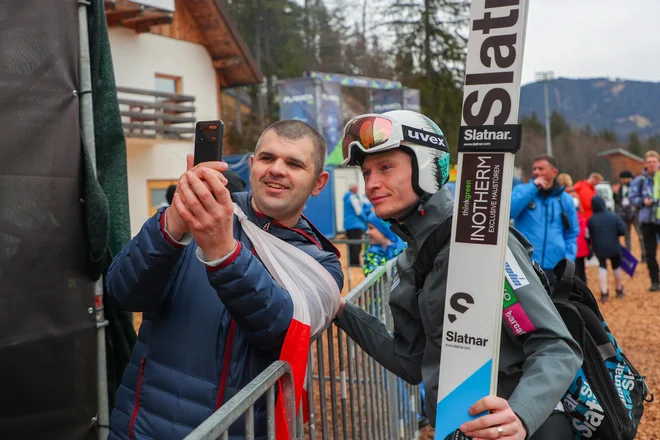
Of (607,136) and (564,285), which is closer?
(564,285)

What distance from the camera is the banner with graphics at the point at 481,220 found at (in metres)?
1.68

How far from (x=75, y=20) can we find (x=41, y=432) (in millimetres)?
A: 1915

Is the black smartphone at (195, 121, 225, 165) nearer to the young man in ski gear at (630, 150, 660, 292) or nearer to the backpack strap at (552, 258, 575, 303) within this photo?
the backpack strap at (552, 258, 575, 303)

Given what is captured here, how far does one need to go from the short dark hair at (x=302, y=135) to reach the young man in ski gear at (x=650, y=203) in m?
8.88

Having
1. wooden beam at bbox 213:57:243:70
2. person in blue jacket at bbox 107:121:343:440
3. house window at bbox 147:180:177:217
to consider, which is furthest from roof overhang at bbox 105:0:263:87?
person in blue jacket at bbox 107:121:343:440

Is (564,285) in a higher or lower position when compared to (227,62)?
lower

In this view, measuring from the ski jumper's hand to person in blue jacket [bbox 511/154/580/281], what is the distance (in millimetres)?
4833

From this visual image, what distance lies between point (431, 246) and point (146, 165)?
58.0 ft

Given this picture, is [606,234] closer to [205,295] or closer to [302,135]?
[302,135]

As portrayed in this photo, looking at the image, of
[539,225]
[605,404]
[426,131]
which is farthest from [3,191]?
[539,225]

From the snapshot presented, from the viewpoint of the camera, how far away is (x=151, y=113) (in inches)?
726

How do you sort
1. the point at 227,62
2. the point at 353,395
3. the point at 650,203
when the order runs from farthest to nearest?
1. the point at 227,62
2. the point at 650,203
3. the point at 353,395

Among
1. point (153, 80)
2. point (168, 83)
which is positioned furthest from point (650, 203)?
point (168, 83)

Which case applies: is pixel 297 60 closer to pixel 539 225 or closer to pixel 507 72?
pixel 539 225
